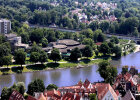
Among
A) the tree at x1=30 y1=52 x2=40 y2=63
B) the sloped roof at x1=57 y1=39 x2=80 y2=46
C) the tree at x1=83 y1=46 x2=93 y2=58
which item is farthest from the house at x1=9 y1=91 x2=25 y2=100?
the sloped roof at x1=57 y1=39 x2=80 y2=46

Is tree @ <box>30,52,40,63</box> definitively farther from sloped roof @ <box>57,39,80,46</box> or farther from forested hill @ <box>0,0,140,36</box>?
forested hill @ <box>0,0,140,36</box>

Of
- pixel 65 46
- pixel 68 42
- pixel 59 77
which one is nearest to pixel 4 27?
pixel 68 42

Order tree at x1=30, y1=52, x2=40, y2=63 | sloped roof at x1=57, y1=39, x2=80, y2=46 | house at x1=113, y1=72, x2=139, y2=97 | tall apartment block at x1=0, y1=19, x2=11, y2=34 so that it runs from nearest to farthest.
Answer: house at x1=113, y1=72, x2=139, y2=97
tree at x1=30, y1=52, x2=40, y2=63
sloped roof at x1=57, y1=39, x2=80, y2=46
tall apartment block at x1=0, y1=19, x2=11, y2=34

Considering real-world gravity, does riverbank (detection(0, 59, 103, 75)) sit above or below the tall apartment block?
below

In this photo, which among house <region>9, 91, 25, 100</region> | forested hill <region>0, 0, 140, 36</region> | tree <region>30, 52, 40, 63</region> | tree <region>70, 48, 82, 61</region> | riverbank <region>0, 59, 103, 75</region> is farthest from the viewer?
forested hill <region>0, 0, 140, 36</region>

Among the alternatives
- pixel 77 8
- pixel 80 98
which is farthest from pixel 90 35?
pixel 77 8

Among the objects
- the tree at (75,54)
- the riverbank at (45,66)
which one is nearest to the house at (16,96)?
the riverbank at (45,66)

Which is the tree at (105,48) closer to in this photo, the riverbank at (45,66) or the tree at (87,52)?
the riverbank at (45,66)

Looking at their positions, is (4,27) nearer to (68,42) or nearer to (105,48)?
(68,42)
